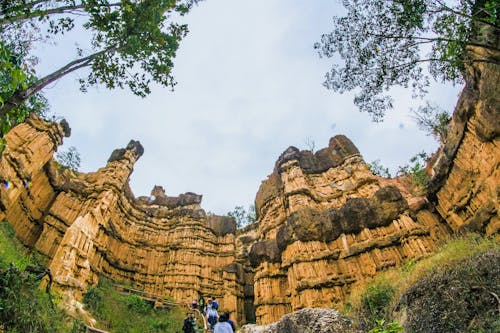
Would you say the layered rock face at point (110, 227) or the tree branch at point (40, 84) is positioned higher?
the layered rock face at point (110, 227)

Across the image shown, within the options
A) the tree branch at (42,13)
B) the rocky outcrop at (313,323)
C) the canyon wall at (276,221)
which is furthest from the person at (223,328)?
the canyon wall at (276,221)

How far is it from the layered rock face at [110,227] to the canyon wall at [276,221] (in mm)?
110

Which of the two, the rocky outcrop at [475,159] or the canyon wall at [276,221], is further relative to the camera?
the canyon wall at [276,221]

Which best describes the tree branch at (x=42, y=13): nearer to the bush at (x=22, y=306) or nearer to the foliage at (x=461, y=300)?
the bush at (x=22, y=306)

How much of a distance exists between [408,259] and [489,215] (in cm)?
544

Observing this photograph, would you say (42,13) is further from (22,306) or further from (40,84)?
(22,306)

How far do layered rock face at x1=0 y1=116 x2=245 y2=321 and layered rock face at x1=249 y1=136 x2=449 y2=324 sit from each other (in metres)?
6.59

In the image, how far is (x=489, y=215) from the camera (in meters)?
12.4

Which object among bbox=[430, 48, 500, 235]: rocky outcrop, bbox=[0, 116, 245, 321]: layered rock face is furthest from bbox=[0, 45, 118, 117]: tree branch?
bbox=[430, 48, 500, 235]: rocky outcrop

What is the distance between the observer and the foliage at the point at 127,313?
1650 centimetres

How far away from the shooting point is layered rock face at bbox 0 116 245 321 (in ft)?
58.0

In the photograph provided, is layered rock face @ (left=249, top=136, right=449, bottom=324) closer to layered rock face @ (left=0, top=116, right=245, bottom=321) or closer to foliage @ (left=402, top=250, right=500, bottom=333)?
layered rock face @ (left=0, top=116, right=245, bottom=321)

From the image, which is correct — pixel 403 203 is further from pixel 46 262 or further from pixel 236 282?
pixel 46 262

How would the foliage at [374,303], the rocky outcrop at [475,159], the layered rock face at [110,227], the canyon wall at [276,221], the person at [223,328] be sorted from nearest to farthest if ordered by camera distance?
the person at [223,328], the foliage at [374,303], the rocky outcrop at [475,159], the canyon wall at [276,221], the layered rock face at [110,227]
